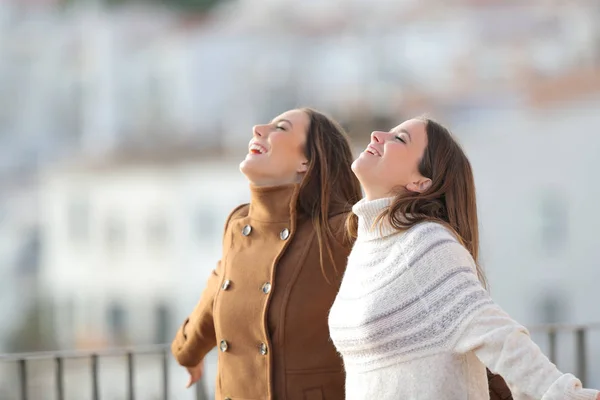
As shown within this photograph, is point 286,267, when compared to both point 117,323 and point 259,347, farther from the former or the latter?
point 117,323

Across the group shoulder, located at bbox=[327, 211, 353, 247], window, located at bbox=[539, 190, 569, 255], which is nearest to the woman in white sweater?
shoulder, located at bbox=[327, 211, 353, 247]

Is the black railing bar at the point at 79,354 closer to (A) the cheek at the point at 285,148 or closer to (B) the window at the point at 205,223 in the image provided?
(A) the cheek at the point at 285,148

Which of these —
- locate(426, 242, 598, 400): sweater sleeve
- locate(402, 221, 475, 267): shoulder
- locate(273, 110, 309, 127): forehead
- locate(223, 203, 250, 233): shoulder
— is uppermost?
locate(273, 110, 309, 127): forehead

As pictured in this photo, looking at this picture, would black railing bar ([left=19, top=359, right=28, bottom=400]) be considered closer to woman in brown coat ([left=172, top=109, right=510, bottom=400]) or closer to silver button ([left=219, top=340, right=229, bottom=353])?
woman in brown coat ([left=172, top=109, right=510, bottom=400])

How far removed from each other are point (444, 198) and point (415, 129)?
0.54 ft

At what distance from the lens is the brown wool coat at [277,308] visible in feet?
9.22

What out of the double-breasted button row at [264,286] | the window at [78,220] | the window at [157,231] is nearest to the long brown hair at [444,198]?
the double-breasted button row at [264,286]

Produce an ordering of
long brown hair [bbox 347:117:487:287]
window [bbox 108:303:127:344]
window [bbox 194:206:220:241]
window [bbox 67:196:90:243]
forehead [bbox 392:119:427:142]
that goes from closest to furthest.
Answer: long brown hair [bbox 347:117:487:287] → forehead [bbox 392:119:427:142] → window [bbox 194:206:220:241] → window [bbox 67:196:90:243] → window [bbox 108:303:127:344]

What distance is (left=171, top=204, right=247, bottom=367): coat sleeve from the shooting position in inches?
121

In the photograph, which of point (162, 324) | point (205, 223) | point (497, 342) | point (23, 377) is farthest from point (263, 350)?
point (162, 324)

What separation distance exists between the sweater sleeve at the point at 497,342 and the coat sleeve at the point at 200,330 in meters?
0.88

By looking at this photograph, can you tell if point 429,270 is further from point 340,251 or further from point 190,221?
point 190,221

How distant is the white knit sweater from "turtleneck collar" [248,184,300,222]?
48 centimetres

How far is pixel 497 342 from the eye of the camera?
2168mm
